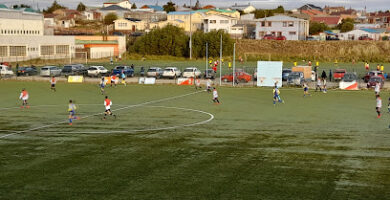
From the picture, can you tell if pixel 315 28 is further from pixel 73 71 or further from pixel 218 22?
pixel 73 71

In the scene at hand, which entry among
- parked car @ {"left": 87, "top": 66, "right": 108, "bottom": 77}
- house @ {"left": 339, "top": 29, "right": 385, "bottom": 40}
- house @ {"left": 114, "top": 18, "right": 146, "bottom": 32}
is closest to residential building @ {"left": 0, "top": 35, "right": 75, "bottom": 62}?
parked car @ {"left": 87, "top": 66, "right": 108, "bottom": 77}

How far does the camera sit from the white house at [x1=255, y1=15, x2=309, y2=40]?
436 feet

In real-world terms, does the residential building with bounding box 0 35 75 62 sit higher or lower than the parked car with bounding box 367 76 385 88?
higher

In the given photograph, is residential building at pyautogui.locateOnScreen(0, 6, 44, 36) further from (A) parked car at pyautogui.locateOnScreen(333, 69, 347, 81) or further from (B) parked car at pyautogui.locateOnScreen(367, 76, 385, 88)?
(B) parked car at pyautogui.locateOnScreen(367, 76, 385, 88)

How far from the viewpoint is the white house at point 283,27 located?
132750 mm

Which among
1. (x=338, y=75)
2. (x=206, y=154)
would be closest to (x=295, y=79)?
(x=338, y=75)

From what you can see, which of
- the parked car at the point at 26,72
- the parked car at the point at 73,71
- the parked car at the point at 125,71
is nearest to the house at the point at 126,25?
the parked car at the point at 73,71

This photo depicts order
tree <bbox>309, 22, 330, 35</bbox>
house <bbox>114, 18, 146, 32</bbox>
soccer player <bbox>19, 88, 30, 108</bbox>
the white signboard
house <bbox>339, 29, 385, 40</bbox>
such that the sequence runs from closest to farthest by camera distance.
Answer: soccer player <bbox>19, 88, 30, 108</bbox> → the white signboard → house <bbox>339, 29, 385, 40</bbox> → house <bbox>114, 18, 146, 32</bbox> → tree <bbox>309, 22, 330, 35</bbox>

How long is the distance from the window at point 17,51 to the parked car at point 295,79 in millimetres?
55537

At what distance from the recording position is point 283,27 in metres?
134

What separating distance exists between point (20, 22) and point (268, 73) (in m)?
60.7

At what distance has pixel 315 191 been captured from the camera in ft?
60.9

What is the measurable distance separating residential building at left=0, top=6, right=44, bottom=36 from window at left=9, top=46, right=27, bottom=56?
3.37m

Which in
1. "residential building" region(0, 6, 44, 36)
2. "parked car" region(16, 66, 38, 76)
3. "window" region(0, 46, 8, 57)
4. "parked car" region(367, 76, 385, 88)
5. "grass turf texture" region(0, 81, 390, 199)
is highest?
"residential building" region(0, 6, 44, 36)
